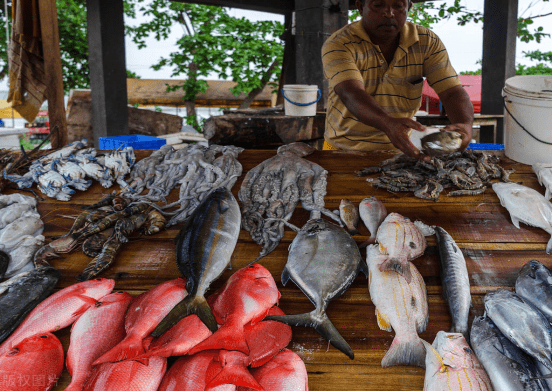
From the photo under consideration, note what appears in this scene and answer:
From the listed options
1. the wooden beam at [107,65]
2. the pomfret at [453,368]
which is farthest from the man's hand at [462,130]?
the wooden beam at [107,65]

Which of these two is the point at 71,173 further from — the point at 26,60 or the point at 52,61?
the point at 26,60

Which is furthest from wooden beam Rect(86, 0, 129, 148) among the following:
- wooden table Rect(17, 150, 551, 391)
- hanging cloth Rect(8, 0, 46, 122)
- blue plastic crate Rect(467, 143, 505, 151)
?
blue plastic crate Rect(467, 143, 505, 151)

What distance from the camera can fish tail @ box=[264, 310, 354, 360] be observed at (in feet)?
5.15

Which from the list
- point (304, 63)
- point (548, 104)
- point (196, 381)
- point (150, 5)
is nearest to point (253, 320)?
point (196, 381)

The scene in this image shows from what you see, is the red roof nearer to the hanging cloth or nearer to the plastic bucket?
the plastic bucket

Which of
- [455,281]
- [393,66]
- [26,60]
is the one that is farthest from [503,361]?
[26,60]

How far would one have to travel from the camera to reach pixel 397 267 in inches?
71.6

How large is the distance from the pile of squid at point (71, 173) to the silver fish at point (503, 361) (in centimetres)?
233

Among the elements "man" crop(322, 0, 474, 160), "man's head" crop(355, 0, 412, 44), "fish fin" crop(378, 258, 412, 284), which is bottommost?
"fish fin" crop(378, 258, 412, 284)

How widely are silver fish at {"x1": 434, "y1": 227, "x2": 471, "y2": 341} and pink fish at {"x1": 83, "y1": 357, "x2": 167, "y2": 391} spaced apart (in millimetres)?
1133

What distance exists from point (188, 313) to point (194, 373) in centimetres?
25

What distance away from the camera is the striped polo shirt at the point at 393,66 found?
3.32 meters

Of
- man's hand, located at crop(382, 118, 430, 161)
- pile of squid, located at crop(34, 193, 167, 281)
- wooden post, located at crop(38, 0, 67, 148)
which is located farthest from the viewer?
wooden post, located at crop(38, 0, 67, 148)

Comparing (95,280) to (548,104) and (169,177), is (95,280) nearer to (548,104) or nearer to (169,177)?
(169,177)
